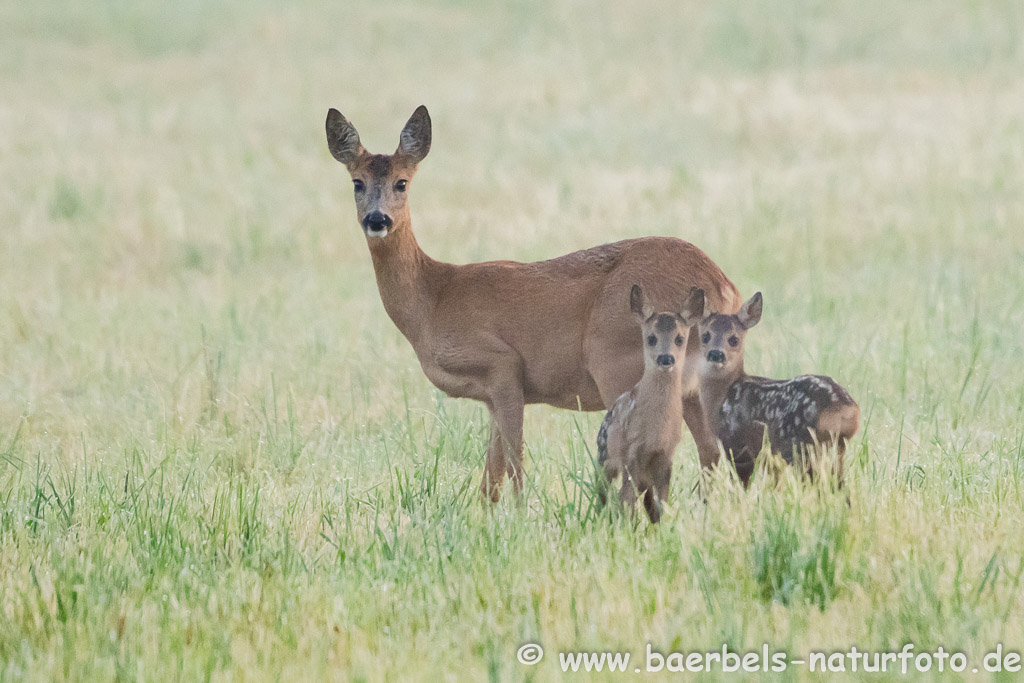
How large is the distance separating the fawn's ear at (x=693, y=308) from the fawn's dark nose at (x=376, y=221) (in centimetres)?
141

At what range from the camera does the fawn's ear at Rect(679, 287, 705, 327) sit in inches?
234

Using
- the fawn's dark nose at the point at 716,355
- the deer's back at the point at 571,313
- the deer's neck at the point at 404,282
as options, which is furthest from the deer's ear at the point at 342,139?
the fawn's dark nose at the point at 716,355

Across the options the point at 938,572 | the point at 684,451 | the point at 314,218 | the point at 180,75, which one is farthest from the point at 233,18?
the point at 938,572

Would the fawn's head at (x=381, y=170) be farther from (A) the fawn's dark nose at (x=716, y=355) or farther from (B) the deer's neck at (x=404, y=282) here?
(A) the fawn's dark nose at (x=716, y=355)

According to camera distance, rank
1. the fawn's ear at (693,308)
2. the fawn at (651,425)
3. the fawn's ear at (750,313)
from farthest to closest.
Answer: the fawn's ear at (750,313), the fawn's ear at (693,308), the fawn at (651,425)

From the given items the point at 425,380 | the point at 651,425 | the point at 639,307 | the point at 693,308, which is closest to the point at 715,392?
the point at 693,308

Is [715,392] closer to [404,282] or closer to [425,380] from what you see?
[404,282]

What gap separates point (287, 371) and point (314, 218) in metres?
6.59

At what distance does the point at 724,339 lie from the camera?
239 inches

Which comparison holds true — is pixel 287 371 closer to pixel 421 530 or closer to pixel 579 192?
pixel 421 530

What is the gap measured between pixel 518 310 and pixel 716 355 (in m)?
0.94

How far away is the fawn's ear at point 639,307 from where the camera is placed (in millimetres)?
5820

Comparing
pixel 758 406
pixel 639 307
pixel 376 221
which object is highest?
pixel 376 221

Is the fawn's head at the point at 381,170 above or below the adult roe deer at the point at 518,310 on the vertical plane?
above
